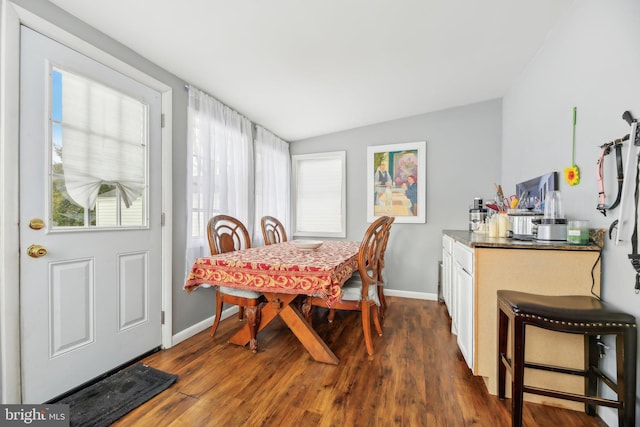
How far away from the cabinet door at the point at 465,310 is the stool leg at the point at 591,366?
0.53 meters

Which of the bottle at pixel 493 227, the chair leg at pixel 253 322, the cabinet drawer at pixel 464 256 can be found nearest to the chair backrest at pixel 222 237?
the chair leg at pixel 253 322

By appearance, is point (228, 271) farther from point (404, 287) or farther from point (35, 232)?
point (404, 287)

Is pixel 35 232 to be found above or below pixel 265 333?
above

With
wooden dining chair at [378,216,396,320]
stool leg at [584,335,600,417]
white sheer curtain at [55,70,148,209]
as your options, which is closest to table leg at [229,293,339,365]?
wooden dining chair at [378,216,396,320]

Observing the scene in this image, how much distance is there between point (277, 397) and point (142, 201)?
1.65 metres

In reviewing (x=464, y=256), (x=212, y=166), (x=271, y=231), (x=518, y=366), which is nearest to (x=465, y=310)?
(x=464, y=256)

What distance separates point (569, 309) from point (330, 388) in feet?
4.24

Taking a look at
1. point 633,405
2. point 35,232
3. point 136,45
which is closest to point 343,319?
point 633,405

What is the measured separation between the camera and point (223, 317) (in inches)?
103

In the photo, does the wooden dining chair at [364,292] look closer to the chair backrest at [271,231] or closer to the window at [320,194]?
the chair backrest at [271,231]

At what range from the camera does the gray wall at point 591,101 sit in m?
1.24

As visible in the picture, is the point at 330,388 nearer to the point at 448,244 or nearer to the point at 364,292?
the point at 364,292

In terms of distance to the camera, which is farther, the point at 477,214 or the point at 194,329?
the point at 477,214

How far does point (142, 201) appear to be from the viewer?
6.30 ft
